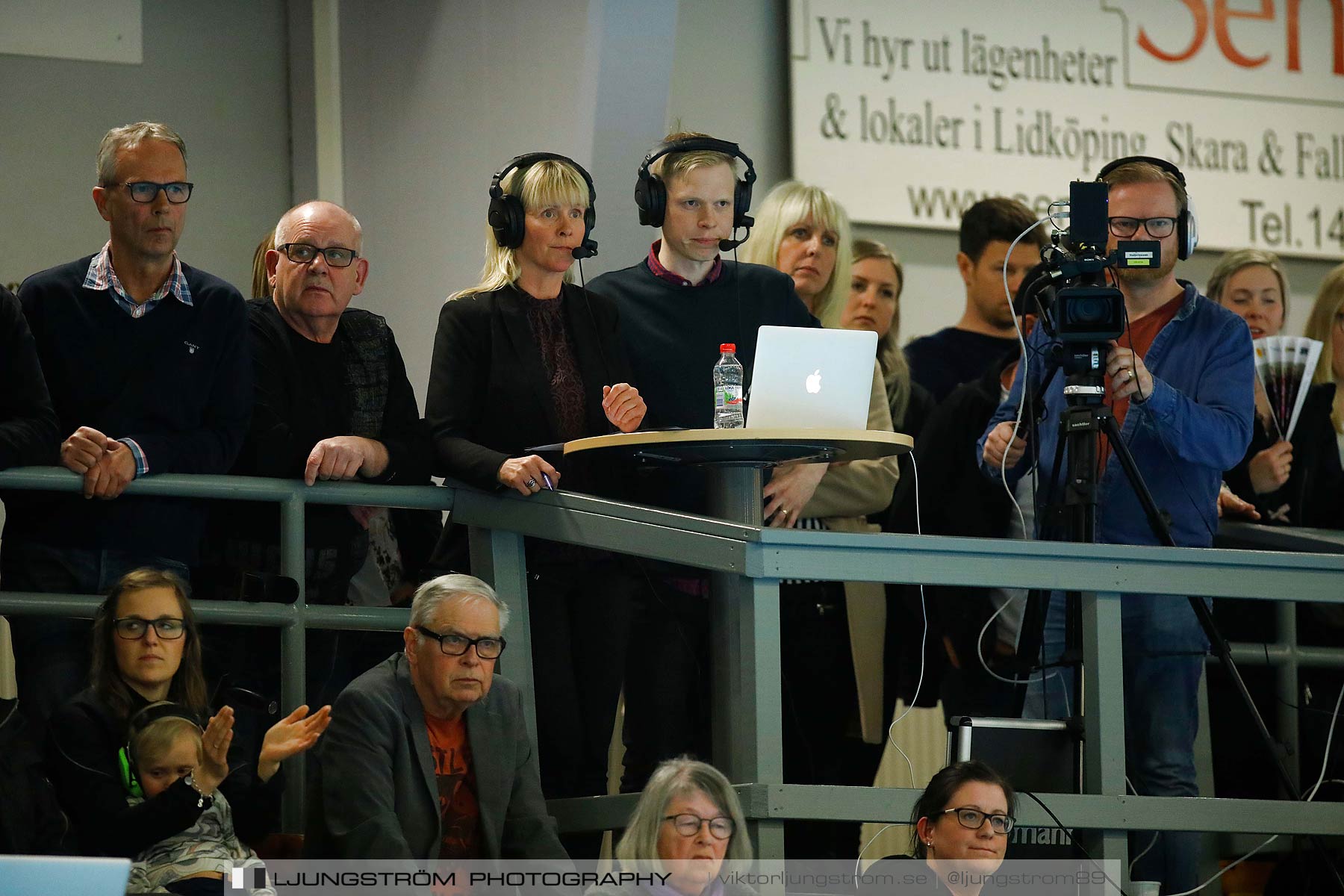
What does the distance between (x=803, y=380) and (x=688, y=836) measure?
81 cm

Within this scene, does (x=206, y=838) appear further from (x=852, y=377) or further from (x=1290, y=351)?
(x=1290, y=351)

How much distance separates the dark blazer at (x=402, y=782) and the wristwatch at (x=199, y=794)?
198 millimetres

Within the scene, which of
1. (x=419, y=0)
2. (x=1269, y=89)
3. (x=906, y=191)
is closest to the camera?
(x=419, y=0)

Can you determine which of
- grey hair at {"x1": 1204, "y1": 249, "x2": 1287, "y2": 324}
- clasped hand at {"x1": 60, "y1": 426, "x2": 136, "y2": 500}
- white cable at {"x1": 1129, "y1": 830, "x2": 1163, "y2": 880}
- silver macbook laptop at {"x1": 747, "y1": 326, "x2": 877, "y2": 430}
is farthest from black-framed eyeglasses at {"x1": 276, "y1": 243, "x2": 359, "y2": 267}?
grey hair at {"x1": 1204, "y1": 249, "x2": 1287, "y2": 324}

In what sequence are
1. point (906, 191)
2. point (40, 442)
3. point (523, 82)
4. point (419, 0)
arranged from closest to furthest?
point (40, 442)
point (523, 82)
point (419, 0)
point (906, 191)

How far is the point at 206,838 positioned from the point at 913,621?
1.88 meters

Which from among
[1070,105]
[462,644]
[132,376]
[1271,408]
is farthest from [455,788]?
[1070,105]

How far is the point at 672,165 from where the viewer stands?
407 centimetres

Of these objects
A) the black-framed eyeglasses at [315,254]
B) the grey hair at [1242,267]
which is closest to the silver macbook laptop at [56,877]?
the black-framed eyeglasses at [315,254]

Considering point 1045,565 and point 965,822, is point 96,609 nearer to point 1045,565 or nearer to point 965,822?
point 965,822

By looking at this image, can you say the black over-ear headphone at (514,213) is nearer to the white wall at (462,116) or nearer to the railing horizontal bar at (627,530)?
the railing horizontal bar at (627,530)

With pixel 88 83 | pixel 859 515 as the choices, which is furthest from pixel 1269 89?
pixel 88 83

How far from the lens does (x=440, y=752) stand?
11.6ft

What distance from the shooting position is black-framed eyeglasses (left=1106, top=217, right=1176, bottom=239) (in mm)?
4047
